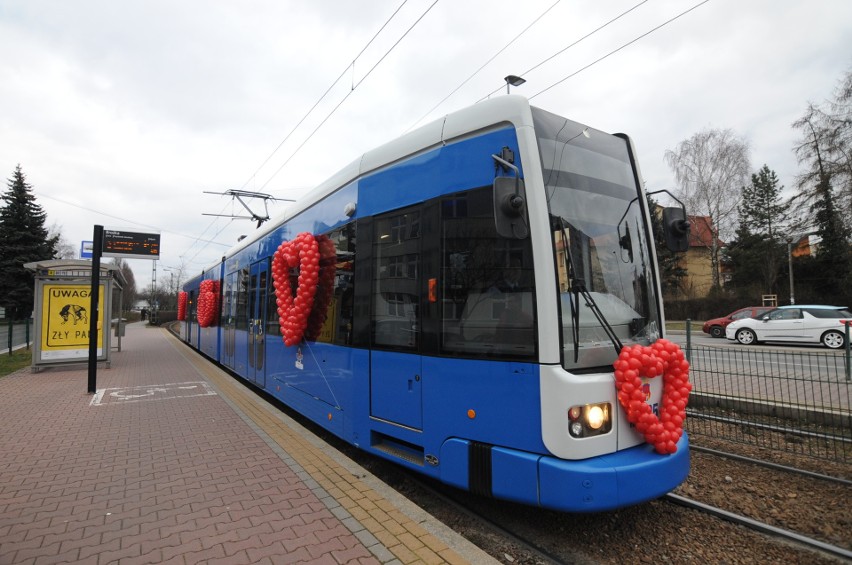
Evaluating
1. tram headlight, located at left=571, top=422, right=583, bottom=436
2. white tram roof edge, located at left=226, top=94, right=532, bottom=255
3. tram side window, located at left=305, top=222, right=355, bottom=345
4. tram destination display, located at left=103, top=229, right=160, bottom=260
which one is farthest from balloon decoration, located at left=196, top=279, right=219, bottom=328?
tram headlight, located at left=571, top=422, right=583, bottom=436

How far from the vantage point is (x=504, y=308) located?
11.4ft

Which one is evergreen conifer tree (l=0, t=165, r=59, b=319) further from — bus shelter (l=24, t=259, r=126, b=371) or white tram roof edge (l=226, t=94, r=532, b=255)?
white tram roof edge (l=226, t=94, r=532, b=255)

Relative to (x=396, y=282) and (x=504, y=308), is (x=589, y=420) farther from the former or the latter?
(x=396, y=282)

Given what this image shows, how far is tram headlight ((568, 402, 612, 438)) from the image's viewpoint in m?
3.15

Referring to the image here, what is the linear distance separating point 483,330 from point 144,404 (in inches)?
271

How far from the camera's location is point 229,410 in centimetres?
726

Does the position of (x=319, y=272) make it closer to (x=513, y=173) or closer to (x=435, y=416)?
(x=435, y=416)

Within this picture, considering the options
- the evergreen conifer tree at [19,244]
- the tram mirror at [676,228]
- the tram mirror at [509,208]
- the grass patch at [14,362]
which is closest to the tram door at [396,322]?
the tram mirror at [509,208]

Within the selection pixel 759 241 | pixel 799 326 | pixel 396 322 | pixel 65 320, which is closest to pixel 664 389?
pixel 396 322

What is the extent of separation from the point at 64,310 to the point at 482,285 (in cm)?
1284

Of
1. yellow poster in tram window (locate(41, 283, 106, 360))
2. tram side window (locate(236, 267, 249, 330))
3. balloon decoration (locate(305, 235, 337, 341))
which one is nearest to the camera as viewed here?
balloon decoration (locate(305, 235, 337, 341))

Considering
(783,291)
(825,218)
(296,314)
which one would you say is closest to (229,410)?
(296,314)

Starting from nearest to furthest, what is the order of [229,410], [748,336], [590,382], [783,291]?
[590,382] < [229,410] < [748,336] < [783,291]

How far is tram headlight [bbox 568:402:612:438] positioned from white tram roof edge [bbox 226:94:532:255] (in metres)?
2.07
